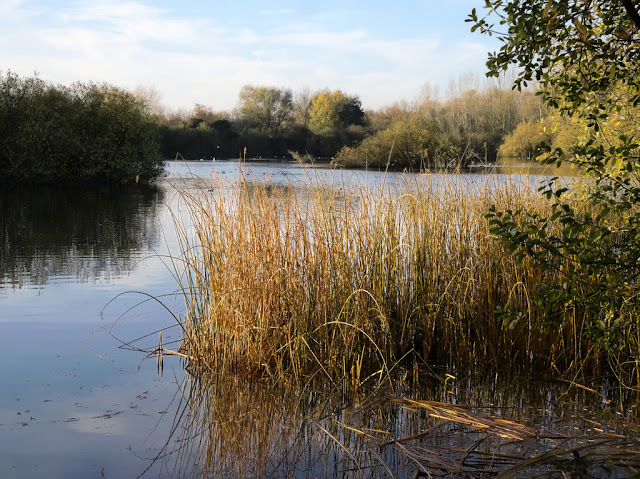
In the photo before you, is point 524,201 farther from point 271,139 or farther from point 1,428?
point 271,139

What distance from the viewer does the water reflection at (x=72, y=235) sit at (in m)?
9.00

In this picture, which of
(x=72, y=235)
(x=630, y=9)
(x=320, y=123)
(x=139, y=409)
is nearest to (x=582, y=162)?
(x=630, y=9)

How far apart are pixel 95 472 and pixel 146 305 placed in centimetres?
375

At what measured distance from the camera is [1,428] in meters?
3.83

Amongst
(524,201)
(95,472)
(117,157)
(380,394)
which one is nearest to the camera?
(95,472)

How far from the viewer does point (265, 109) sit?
4356 centimetres

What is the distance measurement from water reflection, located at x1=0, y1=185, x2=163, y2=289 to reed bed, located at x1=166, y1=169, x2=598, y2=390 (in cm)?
440

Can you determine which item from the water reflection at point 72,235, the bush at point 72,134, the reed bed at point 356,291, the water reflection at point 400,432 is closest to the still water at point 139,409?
the water reflection at point 400,432

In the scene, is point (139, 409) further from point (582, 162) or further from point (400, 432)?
point (582, 162)

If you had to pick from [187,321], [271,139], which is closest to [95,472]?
[187,321]

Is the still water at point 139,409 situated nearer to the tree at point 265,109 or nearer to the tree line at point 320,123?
the tree line at point 320,123

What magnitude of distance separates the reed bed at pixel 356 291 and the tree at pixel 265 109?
126 feet

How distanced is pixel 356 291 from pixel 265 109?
4051 centimetres

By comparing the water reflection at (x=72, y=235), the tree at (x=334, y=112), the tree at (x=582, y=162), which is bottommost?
the water reflection at (x=72, y=235)
